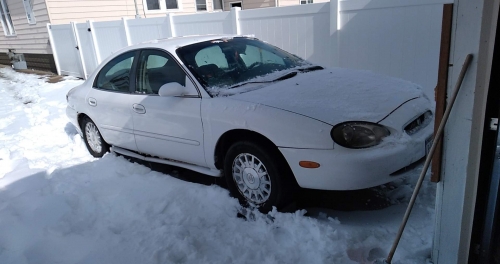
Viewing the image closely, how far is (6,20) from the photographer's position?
17.2 m

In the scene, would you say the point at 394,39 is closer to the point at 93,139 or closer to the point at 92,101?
the point at 92,101

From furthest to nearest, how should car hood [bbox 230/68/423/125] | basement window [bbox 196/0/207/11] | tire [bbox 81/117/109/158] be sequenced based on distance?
basement window [bbox 196/0/207/11]
tire [bbox 81/117/109/158]
car hood [bbox 230/68/423/125]

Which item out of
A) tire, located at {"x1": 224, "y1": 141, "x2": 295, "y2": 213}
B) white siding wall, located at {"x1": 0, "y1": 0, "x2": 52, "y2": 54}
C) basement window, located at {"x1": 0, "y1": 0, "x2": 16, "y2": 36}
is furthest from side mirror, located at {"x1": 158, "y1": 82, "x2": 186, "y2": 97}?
basement window, located at {"x1": 0, "y1": 0, "x2": 16, "y2": 36}

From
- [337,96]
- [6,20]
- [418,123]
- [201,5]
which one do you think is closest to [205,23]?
[337,96]

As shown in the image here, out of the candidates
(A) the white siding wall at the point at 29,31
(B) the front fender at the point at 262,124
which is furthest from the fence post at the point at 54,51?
(B) the front fender at the point at 262,124

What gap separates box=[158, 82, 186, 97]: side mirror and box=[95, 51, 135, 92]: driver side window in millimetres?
991

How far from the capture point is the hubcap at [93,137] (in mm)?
5250

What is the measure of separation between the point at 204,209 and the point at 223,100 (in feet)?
3.34

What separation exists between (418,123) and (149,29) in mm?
8523

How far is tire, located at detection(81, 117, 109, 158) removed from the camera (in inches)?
206

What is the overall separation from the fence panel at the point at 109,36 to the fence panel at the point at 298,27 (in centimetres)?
448

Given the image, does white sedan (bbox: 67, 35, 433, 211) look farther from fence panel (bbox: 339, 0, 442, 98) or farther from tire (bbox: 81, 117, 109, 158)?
fence panel (bbox: 339, 0, 442, 98)

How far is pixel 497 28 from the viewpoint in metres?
1.92

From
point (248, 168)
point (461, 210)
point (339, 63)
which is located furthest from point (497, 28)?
point (339, 63)
